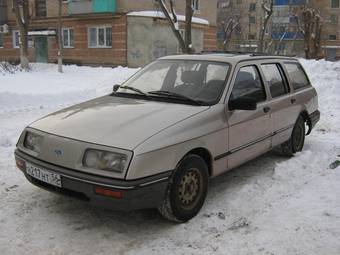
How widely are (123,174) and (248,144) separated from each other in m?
1.98

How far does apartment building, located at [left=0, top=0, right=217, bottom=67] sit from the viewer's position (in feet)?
92.6

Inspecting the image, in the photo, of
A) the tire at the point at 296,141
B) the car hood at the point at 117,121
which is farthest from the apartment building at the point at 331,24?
the car hood at the point at 117,121

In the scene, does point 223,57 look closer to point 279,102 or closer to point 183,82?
point 183,82

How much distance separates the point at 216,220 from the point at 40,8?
3137 centimetres

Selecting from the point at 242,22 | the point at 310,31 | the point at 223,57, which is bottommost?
the point at 223,57

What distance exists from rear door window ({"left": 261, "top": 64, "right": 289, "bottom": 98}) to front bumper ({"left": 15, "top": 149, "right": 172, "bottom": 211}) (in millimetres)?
2457

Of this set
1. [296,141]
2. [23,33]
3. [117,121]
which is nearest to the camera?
[117,121]

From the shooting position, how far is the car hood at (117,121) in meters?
3.82

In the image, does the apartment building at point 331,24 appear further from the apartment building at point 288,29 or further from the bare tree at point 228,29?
the bare tree at point 228,29

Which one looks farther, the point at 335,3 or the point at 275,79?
the point at 335,3

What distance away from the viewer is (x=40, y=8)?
32344mm

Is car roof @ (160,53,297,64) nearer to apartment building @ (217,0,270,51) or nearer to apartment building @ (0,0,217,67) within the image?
apartment building @ (0,0,217,67)

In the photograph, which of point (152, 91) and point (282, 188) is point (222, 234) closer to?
point (282, 188)

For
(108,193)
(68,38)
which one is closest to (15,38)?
(68,38)
